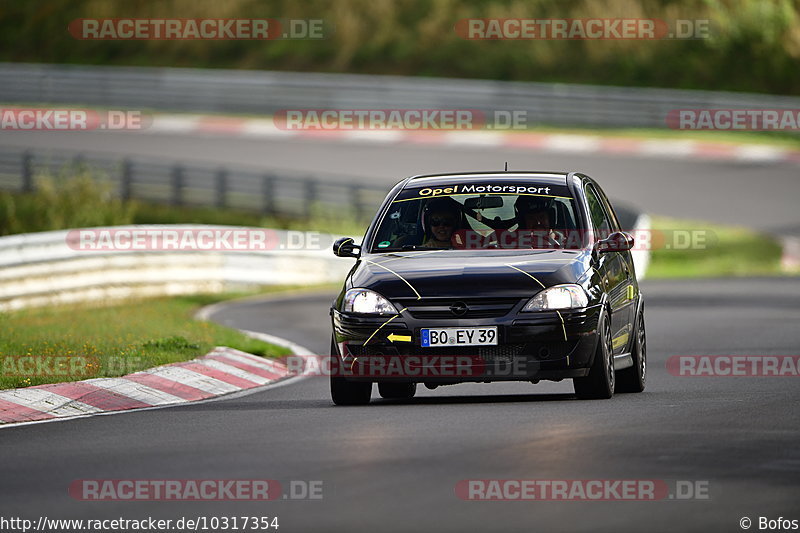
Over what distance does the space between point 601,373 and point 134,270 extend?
532 inches

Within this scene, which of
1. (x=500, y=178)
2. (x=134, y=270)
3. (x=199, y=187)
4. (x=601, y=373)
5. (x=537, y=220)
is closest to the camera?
(x=601, y=373)

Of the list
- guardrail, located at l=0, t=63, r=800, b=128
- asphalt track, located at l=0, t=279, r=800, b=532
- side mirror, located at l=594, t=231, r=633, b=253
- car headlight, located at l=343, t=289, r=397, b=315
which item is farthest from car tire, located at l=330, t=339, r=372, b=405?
guardrail, located at l=0, t=63, r=800, b=128

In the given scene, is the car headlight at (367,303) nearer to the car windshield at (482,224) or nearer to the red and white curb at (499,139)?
the car windshield at (482,224)

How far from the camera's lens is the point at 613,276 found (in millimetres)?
13328

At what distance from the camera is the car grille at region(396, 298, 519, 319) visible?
12141 millimetres

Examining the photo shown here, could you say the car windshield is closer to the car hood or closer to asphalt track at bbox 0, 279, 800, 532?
the car hood

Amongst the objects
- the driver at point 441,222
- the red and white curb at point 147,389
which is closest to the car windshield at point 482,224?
the driver at point 441,222

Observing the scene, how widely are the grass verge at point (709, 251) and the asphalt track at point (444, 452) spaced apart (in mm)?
17399

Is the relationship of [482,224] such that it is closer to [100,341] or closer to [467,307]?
[467,307]

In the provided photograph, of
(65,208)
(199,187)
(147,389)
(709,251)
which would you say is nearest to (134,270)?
(65,208)

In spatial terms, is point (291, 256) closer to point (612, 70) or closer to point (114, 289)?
point (114, 289)

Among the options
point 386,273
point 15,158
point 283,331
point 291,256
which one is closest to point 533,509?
point 386,273

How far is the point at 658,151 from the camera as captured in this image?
140 ft

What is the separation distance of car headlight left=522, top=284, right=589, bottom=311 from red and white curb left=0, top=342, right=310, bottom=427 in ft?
10.5
